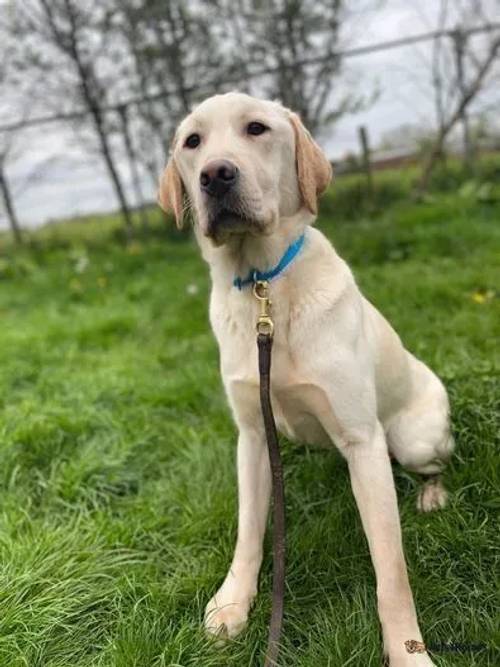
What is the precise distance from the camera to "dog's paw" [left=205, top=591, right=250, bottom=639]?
6.56 ft

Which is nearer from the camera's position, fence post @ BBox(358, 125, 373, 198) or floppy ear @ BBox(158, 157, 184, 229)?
floppy ear @ BBox(158, 157, 184, 229)

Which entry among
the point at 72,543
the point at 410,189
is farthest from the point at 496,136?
the point at 72,543

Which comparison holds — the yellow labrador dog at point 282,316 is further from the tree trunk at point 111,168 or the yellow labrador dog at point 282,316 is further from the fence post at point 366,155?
the tree trunk at point 111,168

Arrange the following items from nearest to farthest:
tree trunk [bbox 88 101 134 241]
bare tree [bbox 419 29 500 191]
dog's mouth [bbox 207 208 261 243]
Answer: dog's mouth [bbox 207 208 261 243] < bare tree [bbox 419 29 500 191] < tree trunk [bbox 88 101 134 241]

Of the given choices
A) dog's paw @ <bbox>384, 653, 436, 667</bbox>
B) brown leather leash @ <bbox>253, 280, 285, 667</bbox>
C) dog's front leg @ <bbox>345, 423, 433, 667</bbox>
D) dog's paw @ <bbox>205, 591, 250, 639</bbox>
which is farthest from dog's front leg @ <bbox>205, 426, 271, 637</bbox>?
dog's paw @ <bbox>384, 653, 436, 667</bbox>

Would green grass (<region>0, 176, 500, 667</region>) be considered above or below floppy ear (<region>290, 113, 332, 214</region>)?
below

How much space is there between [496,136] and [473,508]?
249 inches

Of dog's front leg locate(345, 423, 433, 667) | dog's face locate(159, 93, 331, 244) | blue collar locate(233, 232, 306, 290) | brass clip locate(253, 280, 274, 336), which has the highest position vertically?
dog's face locate(159, 93, 331, 244)

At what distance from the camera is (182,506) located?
2635 millimetres

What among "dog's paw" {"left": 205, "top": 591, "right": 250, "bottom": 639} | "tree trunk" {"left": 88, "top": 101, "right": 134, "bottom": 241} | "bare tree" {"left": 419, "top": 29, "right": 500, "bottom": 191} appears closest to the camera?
"dog's paw" {"left": 205, "top": 591, "right": 250, "bottom": 639}

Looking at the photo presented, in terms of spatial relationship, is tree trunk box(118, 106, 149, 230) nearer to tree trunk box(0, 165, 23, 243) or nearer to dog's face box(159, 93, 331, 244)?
tree trunk box(0, 165, 23, 243)

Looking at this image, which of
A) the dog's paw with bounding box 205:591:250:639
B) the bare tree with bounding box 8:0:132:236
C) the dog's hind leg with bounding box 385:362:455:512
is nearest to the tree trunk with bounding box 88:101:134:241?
the bare tree with bounding box 8:0:132:236

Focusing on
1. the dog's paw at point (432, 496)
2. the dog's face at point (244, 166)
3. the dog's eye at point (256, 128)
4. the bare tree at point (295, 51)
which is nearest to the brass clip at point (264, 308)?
the dog's face at point (244, 166)

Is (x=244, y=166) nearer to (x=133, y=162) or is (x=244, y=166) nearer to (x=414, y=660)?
(x=414, y=660)
